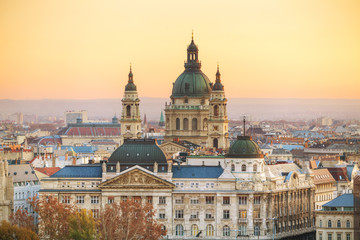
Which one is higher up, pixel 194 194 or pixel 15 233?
pixel 194 194

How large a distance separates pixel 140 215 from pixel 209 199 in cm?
1558

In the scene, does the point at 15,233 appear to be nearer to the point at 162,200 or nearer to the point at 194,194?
the point at 162,200

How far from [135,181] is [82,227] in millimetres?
24949

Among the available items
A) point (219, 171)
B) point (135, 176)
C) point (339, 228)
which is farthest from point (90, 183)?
point (339, 228)

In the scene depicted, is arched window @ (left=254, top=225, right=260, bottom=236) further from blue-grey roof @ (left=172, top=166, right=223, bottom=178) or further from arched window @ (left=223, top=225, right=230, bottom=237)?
blue-grey roof @ (left=172, top=166, right=223, bottom=178)

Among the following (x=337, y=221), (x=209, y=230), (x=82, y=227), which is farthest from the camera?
(x=209, y=230)

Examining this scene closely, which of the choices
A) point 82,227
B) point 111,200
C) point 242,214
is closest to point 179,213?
point 242,214

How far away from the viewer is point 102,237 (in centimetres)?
17775

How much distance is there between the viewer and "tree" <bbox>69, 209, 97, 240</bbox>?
6803 inches

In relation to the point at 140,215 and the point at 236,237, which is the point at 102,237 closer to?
the point at 140,215

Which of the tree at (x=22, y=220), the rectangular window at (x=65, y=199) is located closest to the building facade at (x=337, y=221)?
the rectangular window at (x=65, y=199)

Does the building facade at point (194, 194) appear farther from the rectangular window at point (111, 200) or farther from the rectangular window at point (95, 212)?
the rectangular window at point (95, 212)

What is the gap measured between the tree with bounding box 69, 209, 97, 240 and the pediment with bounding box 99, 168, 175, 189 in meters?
20.2

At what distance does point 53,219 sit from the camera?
184125 millimetres
